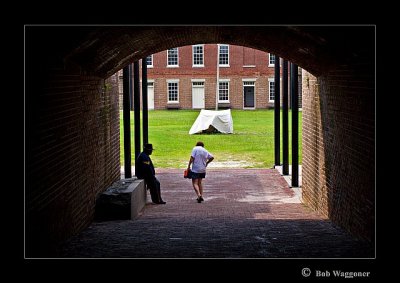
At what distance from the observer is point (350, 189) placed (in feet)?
36.1

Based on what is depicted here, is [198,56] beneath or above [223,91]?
above

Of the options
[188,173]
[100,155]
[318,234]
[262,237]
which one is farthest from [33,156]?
[188,173]

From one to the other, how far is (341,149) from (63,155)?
4241 mm

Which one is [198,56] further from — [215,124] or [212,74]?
[215,124]

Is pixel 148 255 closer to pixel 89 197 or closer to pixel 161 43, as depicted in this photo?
pixel 89 197

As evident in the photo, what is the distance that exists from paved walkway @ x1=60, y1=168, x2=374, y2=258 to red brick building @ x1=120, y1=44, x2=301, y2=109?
39.7 m

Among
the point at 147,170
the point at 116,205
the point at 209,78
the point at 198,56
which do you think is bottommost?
the point at 116,205

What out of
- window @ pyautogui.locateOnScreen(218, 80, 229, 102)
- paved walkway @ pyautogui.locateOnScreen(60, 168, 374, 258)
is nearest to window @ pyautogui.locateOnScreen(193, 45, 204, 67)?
window @ pyautogui.locateOnScreen(218, 80, 229, 102)

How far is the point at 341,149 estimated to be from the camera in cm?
1180

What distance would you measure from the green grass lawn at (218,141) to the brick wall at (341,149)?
9.91 m

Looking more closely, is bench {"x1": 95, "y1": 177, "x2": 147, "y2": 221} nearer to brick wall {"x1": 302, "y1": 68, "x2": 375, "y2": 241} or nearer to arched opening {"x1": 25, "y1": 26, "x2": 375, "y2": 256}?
arched opening {"x1": 25, "y1": 26, "x2": 375, "y2": 256}

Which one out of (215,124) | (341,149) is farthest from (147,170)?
(215,124)

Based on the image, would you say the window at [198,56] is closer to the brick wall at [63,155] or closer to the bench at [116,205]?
the brick wall at [63,155]

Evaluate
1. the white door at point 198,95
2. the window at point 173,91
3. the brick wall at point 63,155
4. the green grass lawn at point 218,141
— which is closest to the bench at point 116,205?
the brick wall at point 63,155
